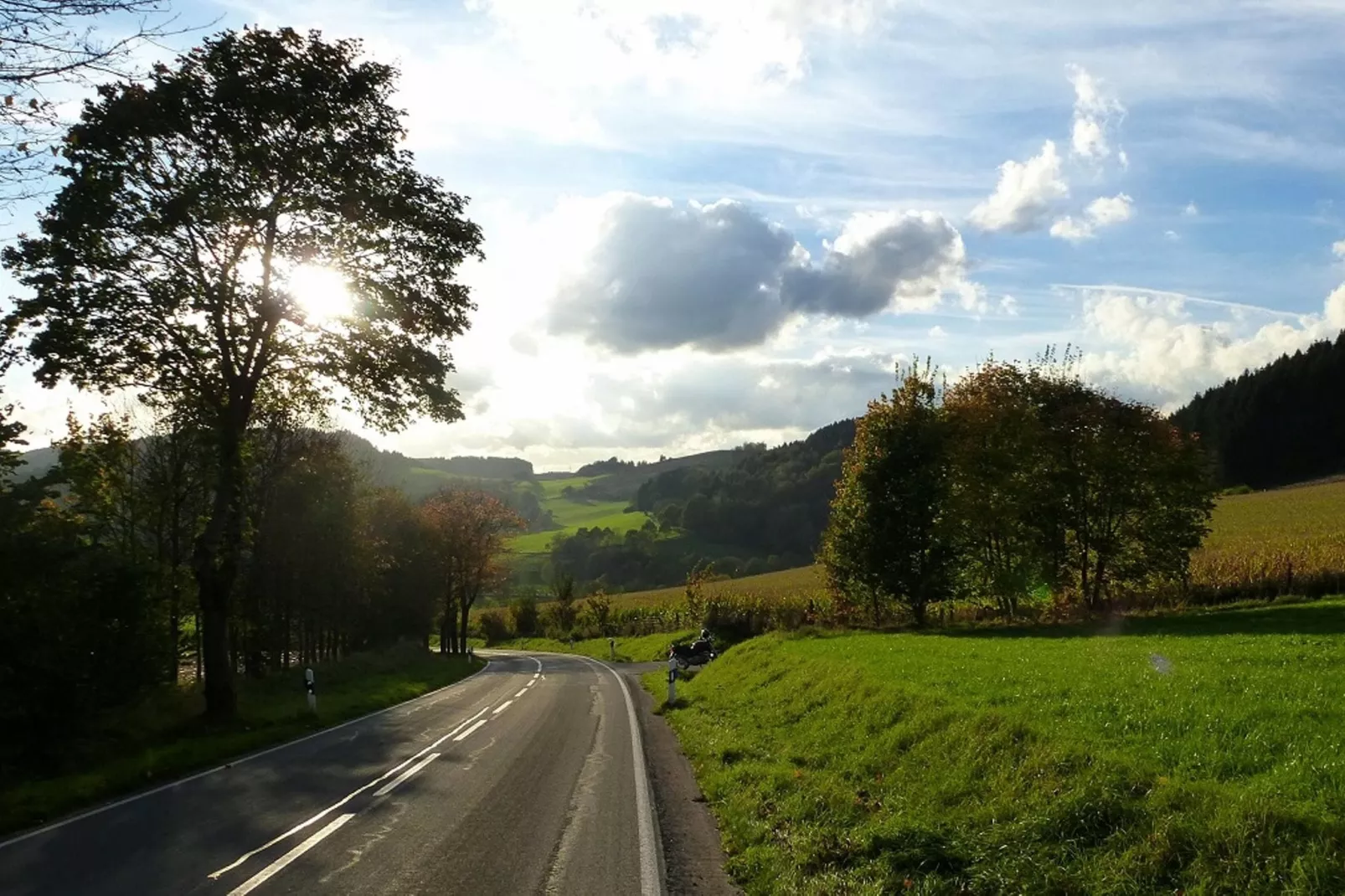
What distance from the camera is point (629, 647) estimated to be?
58750 millimetres

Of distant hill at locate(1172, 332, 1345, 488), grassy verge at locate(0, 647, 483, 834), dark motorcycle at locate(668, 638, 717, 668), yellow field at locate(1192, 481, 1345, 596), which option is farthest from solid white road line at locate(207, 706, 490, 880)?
distant hill at locate(1172, 332, 1345, 488)

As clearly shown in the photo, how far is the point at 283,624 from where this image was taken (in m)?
35.8

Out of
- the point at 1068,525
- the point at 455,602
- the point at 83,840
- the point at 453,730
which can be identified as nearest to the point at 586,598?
the point at 455,602

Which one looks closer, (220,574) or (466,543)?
(220,574)

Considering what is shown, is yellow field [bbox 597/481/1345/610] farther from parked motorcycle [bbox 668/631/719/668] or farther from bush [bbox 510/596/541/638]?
bush [bbox 510/596/541/638]

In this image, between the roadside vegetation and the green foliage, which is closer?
the roadside vegetation

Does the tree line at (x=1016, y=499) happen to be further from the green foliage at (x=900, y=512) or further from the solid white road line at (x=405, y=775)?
the solid white road line at (x=405, y=775)

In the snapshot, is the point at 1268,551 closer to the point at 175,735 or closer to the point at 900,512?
the point at 900,512

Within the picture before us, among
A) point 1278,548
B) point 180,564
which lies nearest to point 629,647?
point 180,564

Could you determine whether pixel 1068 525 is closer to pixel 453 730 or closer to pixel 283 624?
pixel 453 730

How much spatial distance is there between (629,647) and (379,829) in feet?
165

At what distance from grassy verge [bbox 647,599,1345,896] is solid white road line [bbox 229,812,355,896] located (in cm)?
402

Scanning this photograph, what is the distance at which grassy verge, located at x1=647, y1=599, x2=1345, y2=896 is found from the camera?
21.3 ft

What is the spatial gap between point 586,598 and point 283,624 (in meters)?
43.3
